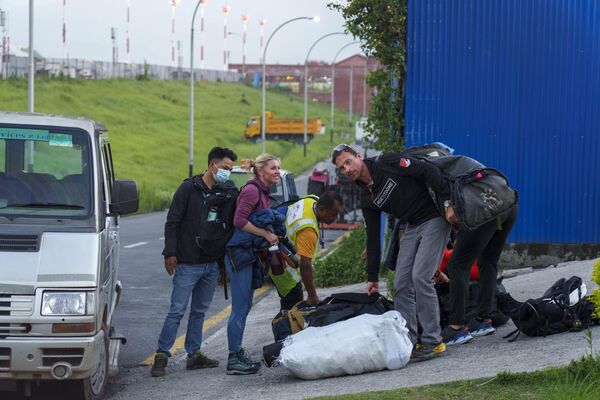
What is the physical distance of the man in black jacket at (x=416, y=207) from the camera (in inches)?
328

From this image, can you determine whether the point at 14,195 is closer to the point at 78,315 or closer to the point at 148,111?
the point at 78,315

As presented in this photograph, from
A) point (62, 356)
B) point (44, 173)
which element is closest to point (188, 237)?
point (44, 173)

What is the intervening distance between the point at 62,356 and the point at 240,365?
199cm

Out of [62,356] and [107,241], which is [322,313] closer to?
[107,241]

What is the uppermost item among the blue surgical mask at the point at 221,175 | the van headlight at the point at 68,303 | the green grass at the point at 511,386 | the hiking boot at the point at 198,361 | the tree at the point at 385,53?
the tree at the point at 385,53

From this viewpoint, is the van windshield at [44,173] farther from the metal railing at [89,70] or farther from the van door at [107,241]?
the metal railing at [89,70]

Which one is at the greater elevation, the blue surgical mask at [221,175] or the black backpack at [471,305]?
the blue surgical mask at [221,175]

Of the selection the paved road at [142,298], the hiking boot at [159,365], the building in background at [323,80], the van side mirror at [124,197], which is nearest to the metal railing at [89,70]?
the building in background at [323,80]

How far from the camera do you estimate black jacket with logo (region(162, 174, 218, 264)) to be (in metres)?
9.05

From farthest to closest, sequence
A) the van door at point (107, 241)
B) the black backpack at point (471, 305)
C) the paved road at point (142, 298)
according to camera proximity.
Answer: the paved road at point (142, 298) → the black backpack at point (471, 305) → the van door at point (107, 241)

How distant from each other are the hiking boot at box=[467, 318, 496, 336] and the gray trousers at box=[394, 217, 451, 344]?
69 cm

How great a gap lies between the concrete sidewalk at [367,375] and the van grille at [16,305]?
1.51 meters

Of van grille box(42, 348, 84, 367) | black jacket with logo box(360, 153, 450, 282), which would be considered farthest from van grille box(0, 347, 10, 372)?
black jacket with logo box(360, 153, 450, 282)

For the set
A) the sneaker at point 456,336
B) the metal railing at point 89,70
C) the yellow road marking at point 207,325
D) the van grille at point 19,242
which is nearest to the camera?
the van grille at point 19,242
